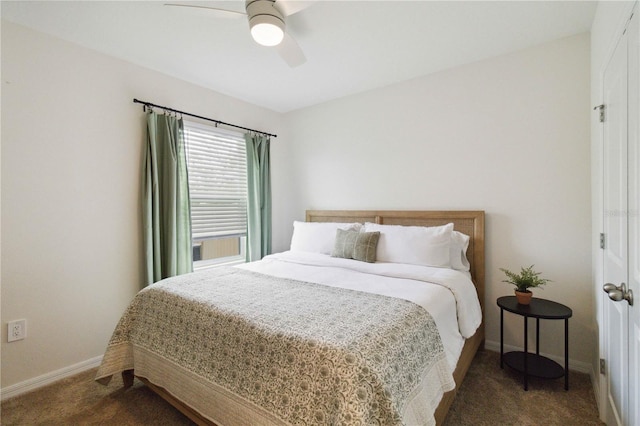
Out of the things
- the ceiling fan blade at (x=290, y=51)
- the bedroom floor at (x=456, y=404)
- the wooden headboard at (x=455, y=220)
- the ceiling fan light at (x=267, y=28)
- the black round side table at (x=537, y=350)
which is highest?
the ceiling fan blade at (x=290, y=51)

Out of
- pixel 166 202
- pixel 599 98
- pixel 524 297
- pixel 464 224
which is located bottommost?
pixel 524 297

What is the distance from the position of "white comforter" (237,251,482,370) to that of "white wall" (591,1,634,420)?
0.72 metres

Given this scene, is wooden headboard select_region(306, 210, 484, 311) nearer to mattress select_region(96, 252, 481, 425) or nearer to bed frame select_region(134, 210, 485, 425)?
bed frame select_region(134, 210, 485, 425)

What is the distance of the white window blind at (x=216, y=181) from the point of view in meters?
3.07

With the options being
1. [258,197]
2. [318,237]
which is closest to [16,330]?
[258,197]

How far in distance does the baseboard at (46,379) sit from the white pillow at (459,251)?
3128 millimetres

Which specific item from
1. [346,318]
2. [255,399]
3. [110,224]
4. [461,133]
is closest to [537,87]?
[461,133]

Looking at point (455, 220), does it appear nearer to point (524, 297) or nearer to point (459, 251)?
point (459, 251)

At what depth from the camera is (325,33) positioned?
2.17 m

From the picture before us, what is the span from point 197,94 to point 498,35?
2.84 m

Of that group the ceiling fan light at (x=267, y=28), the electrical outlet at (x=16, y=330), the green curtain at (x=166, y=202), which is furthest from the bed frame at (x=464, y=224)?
the electrical outlet at (x=16, y=330)

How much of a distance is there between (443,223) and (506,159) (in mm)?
761

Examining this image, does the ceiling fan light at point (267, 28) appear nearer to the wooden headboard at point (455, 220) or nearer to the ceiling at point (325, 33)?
the ceiling at point (325, 33)

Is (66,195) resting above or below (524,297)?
above
